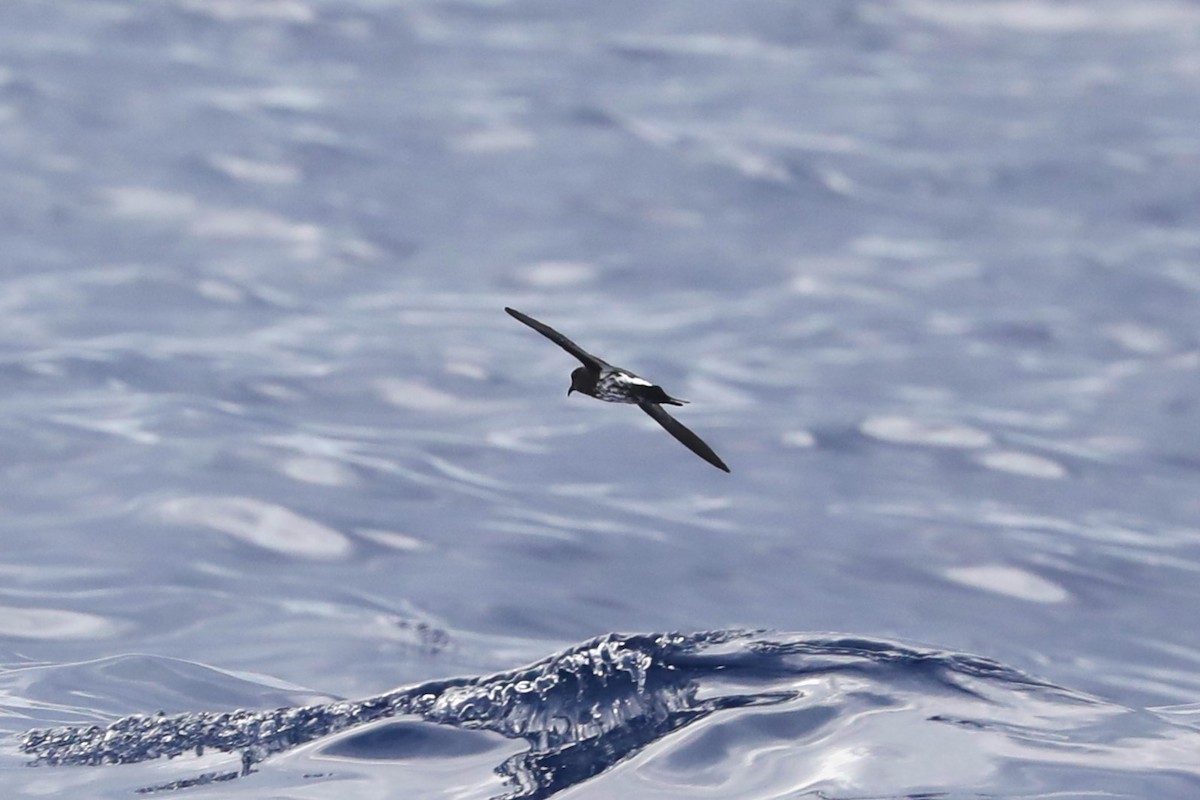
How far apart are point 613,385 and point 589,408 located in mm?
8303

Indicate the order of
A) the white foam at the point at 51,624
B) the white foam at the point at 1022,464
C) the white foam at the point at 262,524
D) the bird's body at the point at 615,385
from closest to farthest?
the bird's body at the point at 615,385, the white foam at the point at 51,624, the white foam at the point at 262,524, the white foam at the point at 1022,464

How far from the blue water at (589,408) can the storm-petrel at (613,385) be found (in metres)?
2.11

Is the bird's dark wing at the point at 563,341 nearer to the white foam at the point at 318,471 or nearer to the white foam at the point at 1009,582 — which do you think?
the white foam at the point at 1009,582

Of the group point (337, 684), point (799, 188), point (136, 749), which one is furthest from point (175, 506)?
point (799, 188)

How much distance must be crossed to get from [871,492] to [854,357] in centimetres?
290

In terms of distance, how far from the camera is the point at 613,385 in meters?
6.11

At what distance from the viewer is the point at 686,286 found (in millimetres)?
17141

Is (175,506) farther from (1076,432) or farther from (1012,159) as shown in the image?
(1012,159)

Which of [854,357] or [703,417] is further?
[854,357]

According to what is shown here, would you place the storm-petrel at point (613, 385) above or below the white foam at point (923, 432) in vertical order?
below

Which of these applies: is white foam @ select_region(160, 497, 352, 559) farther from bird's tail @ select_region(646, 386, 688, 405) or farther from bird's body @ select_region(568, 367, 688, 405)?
bird's tail @ select_region(646, 386, 688, 405)

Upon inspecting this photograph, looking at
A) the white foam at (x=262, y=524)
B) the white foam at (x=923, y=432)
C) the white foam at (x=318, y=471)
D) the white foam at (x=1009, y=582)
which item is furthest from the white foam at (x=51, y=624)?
the white foam at (x=923, y=432)

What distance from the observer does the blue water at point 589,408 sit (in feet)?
27.5

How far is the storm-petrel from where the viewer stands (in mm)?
5715
